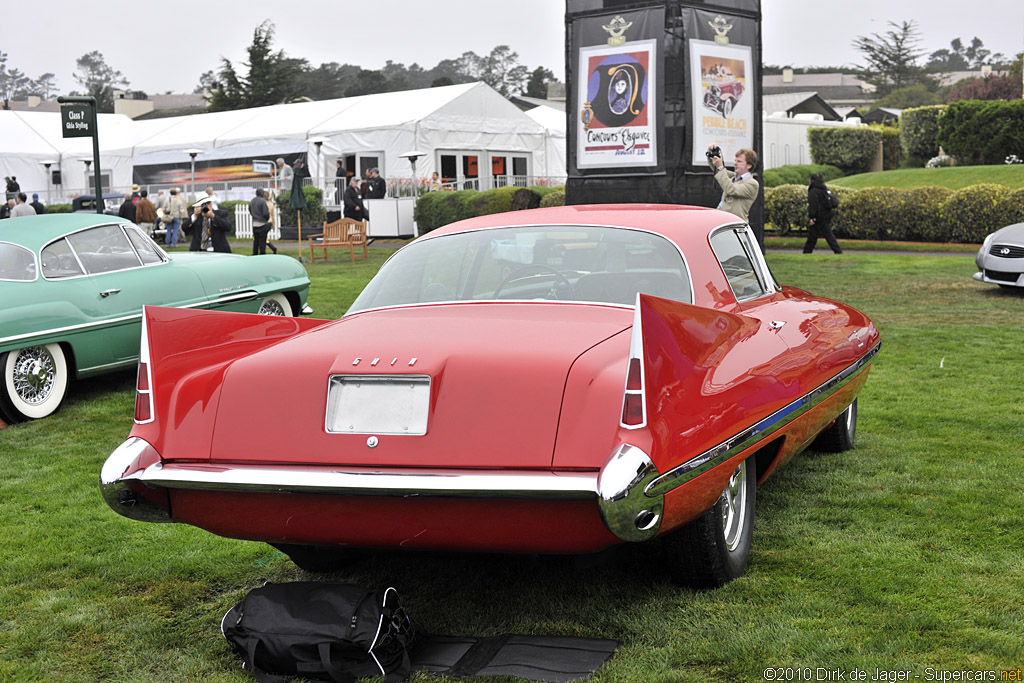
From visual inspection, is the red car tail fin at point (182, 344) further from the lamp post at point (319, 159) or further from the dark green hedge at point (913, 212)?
→ the lamp post at point (319, 159)

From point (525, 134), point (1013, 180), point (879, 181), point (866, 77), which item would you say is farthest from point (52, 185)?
point (866, 77)

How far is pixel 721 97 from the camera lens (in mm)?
15836

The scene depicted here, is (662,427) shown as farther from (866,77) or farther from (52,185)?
(866,77)

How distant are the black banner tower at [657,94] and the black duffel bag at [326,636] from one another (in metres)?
12.5

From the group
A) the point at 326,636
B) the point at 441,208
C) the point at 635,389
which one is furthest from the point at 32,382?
the point at 441,208

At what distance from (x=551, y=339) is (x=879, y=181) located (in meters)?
33.3

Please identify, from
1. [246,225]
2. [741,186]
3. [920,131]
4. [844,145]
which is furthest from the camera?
[844,145]

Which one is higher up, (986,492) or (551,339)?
(551,339)

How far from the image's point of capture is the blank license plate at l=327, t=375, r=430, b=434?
3488 mm

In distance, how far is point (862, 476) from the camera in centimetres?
569

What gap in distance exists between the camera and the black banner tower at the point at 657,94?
15.5 m

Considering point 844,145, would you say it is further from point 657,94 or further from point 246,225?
point 657,94

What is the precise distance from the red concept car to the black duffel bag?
0.21m

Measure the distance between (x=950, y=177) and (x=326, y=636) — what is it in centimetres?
3140
